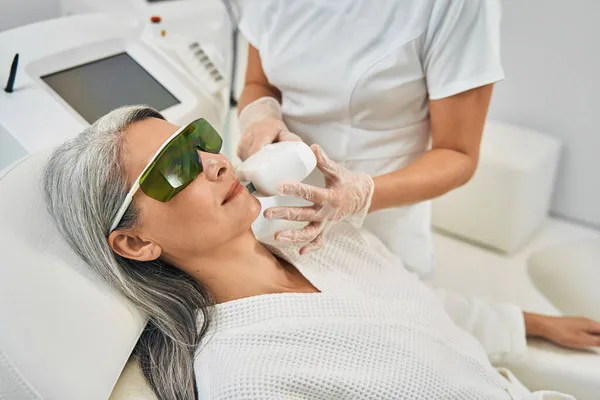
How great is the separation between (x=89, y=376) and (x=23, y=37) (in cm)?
81

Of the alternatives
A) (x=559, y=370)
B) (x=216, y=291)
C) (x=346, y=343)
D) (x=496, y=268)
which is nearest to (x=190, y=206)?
A: (x=216, y=291)

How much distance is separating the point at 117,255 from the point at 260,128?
0.40 m

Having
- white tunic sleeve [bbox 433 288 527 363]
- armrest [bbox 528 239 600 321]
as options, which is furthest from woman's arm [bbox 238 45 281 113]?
armrest [bbox 528 239 600 321]

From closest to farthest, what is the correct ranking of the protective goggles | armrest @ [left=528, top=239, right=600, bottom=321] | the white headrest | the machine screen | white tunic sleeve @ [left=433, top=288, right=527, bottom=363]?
the white headrest
the protective goggles
the machine screen
white tunic sleeve @ [left=433, top=288, right=527, bottom=363]
armrest @ [left=528, top=239, right=600, bottom=321]

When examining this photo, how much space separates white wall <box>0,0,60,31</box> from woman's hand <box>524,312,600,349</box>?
1467mm

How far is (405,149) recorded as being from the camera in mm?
1424

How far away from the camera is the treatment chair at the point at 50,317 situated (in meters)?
0.92

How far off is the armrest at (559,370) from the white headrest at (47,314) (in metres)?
0.93

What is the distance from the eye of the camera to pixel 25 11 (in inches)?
63.3

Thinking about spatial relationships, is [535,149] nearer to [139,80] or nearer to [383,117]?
[383,117]

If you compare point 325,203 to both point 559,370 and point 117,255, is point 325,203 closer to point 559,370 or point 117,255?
point 117,255

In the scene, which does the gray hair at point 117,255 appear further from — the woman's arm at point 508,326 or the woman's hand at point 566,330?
the woman's hand at point 566,330

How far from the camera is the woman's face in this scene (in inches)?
43.9

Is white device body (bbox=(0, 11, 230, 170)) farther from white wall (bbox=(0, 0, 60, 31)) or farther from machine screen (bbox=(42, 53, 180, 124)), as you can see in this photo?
white wall (bbox=(0, 0, 60, 31))
